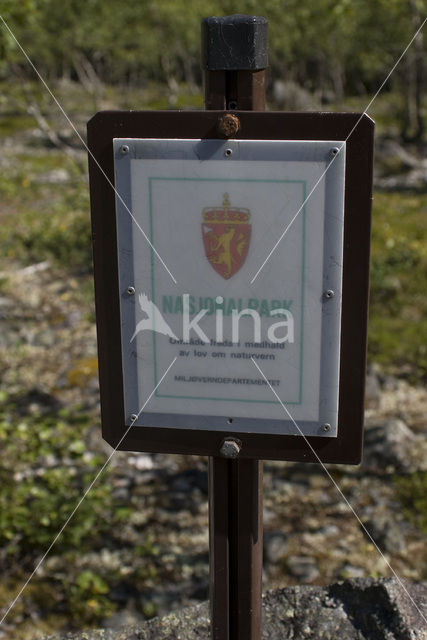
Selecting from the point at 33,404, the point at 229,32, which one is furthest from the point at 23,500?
the point at 229,32

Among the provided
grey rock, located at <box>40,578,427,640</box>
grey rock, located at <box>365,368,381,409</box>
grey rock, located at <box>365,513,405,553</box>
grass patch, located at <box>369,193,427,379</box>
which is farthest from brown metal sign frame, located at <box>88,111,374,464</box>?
grass patch, located at <box>369,193,427,379</box>

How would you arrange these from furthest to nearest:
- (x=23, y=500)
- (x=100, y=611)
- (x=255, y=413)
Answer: (x=23, y=500), (x=100, y=611), (x=255, y=413)

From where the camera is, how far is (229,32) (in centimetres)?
222

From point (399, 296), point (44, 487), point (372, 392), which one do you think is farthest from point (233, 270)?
point (399, 296)

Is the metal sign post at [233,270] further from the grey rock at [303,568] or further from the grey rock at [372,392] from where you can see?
the grey rock at [372,392]

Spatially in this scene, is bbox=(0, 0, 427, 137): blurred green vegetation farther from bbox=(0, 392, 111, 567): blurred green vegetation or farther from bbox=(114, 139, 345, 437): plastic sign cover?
bbox=(114, 139, 345, 437): plastic sign cover

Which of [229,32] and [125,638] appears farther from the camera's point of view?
[125,638]

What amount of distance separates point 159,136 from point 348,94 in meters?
43.6

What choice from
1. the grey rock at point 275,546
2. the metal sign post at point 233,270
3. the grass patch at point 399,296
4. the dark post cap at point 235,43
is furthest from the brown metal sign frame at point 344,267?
the grass patch at point 399,296

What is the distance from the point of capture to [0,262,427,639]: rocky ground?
188 inches

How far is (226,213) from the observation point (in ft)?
7.42

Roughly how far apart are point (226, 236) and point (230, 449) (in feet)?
Result: 2.20

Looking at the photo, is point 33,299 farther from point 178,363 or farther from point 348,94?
point 348,94

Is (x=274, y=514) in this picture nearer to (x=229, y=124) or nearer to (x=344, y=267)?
(x=344, y=267)
